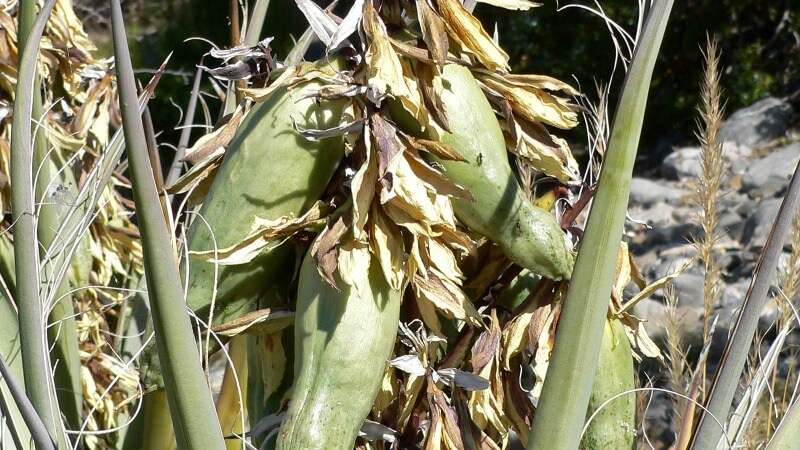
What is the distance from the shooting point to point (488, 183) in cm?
63

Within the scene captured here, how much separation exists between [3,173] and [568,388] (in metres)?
0.81

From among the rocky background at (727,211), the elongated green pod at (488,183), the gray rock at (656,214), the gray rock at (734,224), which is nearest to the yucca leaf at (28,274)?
the elongated green pod at (488,183)

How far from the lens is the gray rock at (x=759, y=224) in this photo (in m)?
3.94

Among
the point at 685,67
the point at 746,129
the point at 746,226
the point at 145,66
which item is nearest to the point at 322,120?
the point at 746,226

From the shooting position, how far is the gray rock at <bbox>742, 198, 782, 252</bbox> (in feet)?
12.9

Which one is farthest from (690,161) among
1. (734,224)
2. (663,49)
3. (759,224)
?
(759,224)

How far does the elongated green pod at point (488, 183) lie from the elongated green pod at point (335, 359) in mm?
87

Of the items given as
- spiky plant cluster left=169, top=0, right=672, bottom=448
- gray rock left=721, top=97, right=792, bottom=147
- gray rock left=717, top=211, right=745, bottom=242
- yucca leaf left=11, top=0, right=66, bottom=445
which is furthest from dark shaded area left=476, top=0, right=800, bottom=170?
yucca leaf left=11, top=0, right=66, bottom=445

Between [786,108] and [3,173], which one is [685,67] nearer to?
[786,108]

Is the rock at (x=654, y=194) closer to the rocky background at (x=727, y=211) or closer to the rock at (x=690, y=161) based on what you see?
the rocky background at (x=727, y=211)

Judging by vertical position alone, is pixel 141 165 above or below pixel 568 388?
above

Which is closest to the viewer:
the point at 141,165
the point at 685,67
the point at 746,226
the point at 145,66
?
the point at 141,165

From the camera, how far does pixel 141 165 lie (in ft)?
1.70

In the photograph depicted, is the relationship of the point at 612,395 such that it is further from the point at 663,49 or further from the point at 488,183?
the point at 663,49
